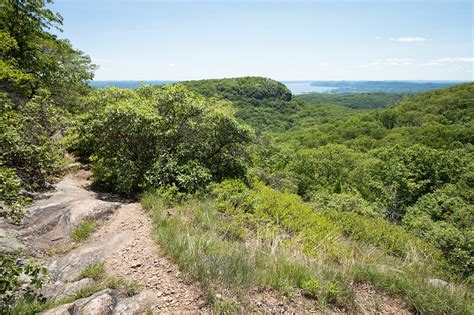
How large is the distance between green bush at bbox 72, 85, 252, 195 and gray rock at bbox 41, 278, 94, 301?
13.5 ft

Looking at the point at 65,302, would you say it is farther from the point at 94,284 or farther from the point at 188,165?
the point at 188,165

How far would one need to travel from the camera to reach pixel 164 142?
9.54 m

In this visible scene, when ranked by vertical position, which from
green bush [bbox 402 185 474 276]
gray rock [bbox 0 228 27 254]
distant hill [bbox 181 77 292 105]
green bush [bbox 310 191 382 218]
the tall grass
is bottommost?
green bush [bbox 402 185 474 276]

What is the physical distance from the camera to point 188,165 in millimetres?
9016

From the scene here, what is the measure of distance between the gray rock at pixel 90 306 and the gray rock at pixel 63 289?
39cm

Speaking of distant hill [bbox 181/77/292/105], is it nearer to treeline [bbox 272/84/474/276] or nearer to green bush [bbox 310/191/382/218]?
treeline [bbox 272/84/474/276]

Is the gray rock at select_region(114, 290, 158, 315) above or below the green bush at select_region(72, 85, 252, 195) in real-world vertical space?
below

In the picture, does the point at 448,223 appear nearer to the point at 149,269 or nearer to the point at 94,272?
the point at 149,269

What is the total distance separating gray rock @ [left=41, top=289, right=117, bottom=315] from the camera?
11.8 ft

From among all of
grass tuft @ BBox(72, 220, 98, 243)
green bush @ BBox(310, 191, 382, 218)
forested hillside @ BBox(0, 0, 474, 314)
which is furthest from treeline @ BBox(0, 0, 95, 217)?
green bush @ BBox(310, 191, 382, 218)

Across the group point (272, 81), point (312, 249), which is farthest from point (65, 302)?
point (272, 81)

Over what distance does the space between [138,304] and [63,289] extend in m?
1.46

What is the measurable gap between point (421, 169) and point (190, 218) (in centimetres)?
2784

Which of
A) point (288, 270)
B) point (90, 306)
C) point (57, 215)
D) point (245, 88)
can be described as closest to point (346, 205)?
point (288, 270)
